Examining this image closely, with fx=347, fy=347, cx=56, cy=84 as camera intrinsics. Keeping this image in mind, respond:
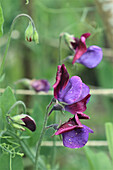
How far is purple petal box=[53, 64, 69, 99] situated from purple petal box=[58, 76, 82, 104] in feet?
0.04

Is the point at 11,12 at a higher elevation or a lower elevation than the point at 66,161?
higher

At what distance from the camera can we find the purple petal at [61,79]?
63 centimetres

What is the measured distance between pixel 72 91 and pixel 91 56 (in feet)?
0.79

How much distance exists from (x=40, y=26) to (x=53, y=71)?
0.73 ft

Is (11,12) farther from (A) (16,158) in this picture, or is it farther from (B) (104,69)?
(A) (16,158)

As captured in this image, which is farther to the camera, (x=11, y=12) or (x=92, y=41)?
(x=11, y=12)

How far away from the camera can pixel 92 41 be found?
4.96ft

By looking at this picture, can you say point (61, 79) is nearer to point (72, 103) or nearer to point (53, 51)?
point (72, 103)

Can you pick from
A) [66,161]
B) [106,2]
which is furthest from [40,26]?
[66,161]

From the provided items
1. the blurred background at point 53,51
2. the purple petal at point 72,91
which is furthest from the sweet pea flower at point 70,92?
the blurred background at point 53,51

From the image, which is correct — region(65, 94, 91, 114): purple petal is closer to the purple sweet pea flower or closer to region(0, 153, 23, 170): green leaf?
region(0, 153, 23, 170): green leaf

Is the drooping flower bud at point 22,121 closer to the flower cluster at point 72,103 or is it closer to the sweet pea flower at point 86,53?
the flower cluster at point 72,103

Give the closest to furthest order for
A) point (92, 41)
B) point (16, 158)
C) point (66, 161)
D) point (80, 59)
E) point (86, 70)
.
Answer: point (16, 158)
point (80, 59)
point (92, 41)
point (66, 161)
point (86, 70)

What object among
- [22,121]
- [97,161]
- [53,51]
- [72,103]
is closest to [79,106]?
[72,103]
